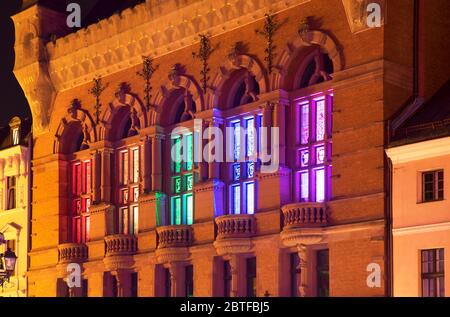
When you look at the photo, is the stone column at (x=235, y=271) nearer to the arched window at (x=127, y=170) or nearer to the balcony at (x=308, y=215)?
the balcony at (x=308, y=215)

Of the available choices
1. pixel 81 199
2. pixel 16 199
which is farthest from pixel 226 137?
pixel 16 199

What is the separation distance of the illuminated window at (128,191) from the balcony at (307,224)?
330 inches

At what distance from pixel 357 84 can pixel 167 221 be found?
30.9ft

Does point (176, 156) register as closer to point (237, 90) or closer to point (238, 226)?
point (237, 90)

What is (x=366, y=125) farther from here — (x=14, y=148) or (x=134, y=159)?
(x=14, y=148)

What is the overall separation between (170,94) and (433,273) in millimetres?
12684

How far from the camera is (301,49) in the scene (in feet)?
105

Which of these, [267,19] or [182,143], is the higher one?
[267,19]

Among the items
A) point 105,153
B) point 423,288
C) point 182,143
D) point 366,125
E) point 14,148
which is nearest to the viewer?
point 423,288

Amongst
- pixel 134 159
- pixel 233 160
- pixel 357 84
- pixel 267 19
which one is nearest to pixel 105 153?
pixel 134 159

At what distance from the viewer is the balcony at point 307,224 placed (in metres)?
30.3

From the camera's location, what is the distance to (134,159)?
125 ft

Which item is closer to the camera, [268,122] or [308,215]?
[308,215]

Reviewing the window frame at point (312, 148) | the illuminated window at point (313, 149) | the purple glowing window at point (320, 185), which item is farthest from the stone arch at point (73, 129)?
the purple glowing window at point (320, 185)
